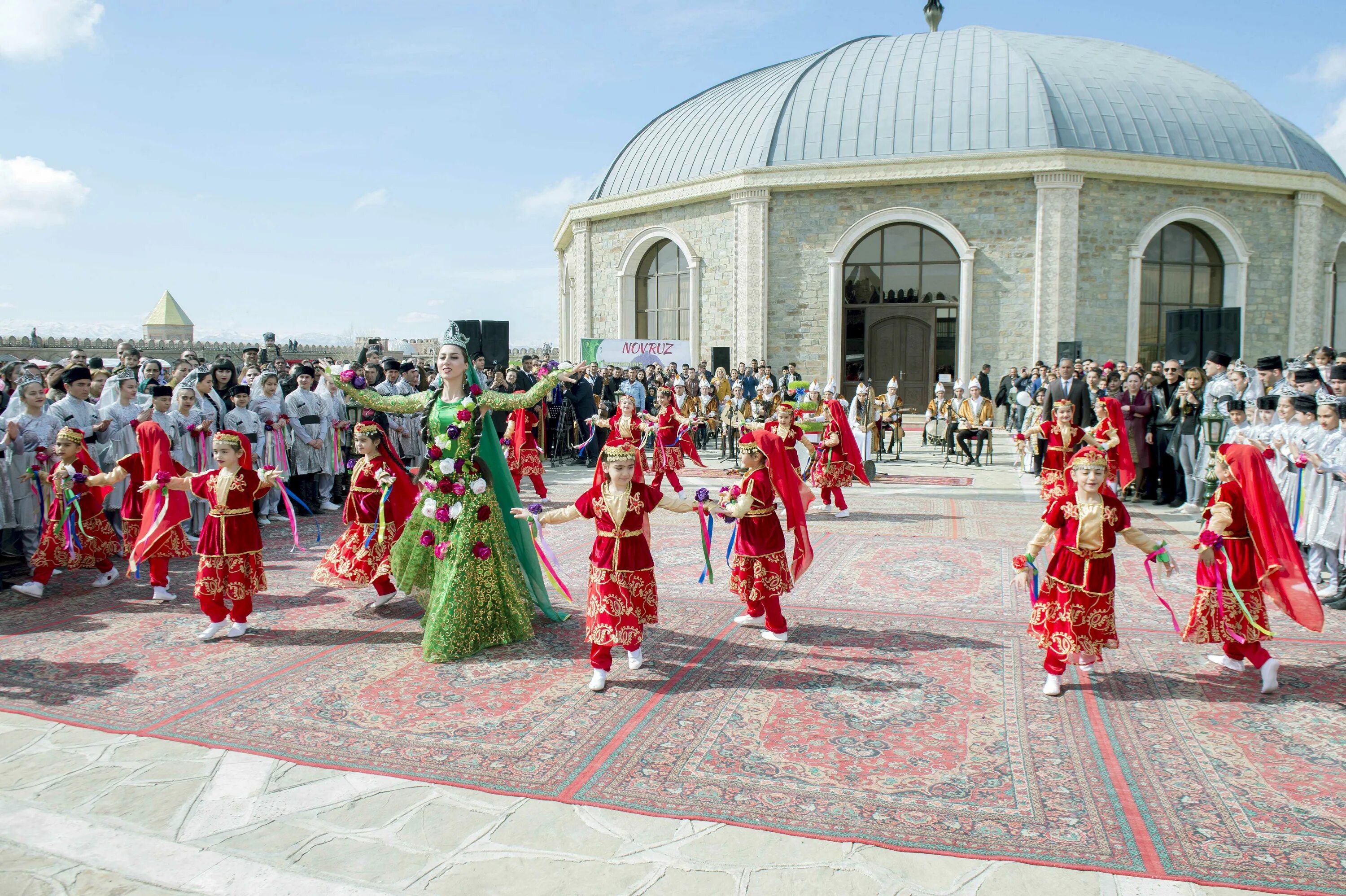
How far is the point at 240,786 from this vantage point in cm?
410

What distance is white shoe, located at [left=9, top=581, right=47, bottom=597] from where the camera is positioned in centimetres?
745

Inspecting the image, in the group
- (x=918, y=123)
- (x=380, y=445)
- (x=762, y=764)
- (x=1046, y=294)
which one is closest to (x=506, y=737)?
(x=762, y=764)

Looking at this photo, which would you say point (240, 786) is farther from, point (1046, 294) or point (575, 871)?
point (1046, 294)

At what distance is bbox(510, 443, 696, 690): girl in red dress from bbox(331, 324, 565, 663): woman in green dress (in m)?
0.61

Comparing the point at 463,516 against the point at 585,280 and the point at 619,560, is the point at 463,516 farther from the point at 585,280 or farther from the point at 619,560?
the point at 585,280

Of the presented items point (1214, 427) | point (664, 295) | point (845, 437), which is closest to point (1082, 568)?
point (845, 437)

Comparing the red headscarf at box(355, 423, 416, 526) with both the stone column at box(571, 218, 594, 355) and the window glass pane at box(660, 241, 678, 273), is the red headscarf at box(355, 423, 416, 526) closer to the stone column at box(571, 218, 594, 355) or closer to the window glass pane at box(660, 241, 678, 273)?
the window glass pane at box(660, 241, 678, 273)

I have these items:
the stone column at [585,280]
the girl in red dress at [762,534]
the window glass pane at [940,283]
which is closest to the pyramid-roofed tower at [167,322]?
the stone column at [585,280]

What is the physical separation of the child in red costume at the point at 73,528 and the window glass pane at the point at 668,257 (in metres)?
20.8

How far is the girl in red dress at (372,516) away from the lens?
6.95 meters

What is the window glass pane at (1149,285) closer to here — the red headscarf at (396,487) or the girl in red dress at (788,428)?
the girl in red dress at (788,428)

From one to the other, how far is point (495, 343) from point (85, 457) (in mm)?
7019

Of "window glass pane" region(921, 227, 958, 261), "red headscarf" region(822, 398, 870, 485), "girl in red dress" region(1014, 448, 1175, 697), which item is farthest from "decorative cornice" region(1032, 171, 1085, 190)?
"girl in red dress" region(1014, 448, 1175, 697)

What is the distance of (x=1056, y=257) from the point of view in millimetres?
22422
